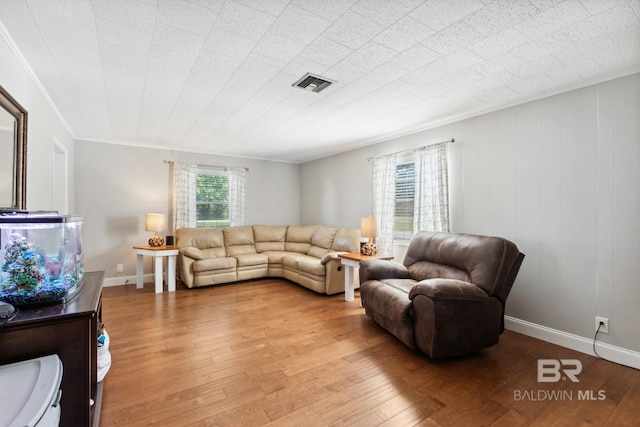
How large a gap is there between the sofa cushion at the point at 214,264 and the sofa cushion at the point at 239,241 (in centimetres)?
48

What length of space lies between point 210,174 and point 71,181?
207cm

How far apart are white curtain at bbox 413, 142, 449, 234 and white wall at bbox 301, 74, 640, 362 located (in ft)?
0.42

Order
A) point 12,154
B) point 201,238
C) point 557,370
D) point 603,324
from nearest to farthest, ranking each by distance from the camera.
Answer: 1. point 12,154
2. point 557,370
3. point 603,324
4. point 201,238

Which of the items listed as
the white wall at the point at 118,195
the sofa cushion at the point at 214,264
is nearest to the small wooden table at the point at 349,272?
the sofa cushion at the point at 214,264

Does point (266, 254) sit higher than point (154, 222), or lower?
lower

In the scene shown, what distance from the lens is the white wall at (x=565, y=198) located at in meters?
2.39

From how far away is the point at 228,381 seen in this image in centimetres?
213

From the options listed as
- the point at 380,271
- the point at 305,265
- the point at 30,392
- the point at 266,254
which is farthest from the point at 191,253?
the point at 30,392

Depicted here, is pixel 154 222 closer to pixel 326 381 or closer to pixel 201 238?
pixel 201 238

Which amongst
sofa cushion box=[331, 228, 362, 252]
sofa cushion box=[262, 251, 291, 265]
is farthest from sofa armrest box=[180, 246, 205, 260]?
sofa cushion box=[331, 228, 362, 252]

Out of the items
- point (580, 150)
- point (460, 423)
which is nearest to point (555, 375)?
point (460, 423)

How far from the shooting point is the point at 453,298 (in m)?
2.37

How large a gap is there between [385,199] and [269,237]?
8.53 ft

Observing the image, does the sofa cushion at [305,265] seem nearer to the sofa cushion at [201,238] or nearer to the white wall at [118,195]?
the sofa cushion at [201,238]
